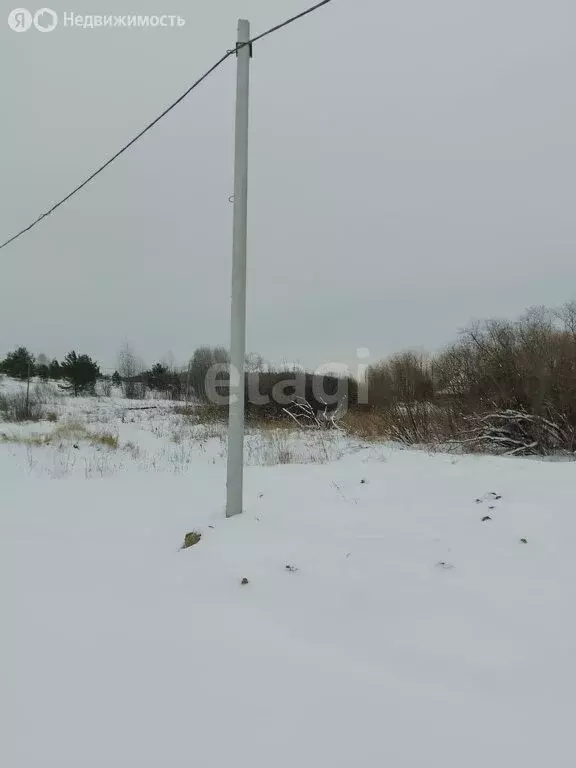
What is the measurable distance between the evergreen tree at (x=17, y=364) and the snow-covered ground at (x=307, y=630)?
38.2m

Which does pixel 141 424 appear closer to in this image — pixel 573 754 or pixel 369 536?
pixel 369 536

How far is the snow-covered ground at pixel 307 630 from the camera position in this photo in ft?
4.84

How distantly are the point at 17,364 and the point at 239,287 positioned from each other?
42.8 metres

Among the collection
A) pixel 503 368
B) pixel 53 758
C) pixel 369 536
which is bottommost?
pixel 53 758

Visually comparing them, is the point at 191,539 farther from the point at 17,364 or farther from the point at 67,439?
the point at 17,364

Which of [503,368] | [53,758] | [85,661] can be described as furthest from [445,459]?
[53,758]

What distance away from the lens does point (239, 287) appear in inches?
138

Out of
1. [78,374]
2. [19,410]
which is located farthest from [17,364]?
[19,410]

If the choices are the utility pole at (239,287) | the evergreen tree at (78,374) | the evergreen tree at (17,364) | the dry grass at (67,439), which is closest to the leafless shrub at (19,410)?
the dry grass at (67,439)

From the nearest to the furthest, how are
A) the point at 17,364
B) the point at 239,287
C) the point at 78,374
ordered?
the point at 239,287
the point at 78,374
the point at 17,364

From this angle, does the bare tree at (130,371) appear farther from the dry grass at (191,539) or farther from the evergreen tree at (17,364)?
the dry grass at (191,539)

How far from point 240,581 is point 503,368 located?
5.98 meters

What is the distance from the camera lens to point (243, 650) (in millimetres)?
1942

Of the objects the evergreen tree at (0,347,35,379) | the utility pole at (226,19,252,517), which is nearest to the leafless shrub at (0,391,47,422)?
the utility pole at (226,19,252,517)
